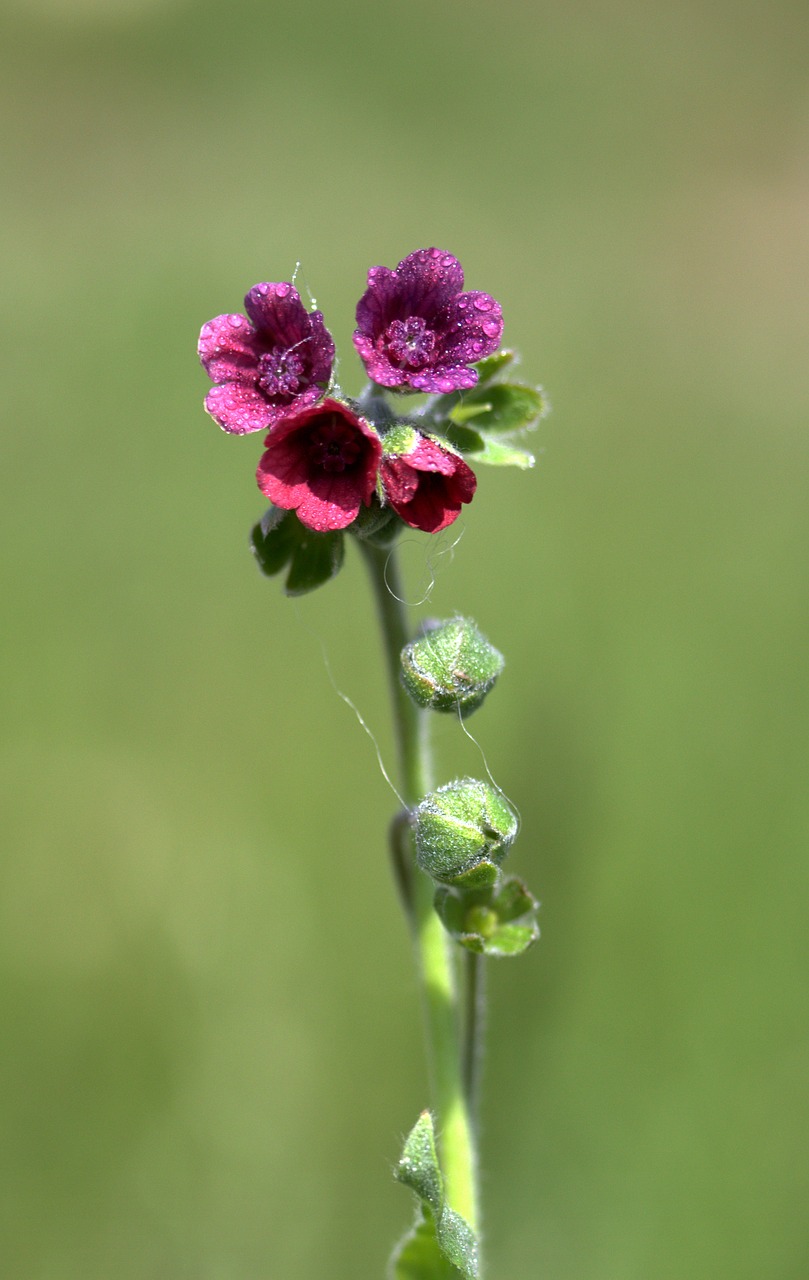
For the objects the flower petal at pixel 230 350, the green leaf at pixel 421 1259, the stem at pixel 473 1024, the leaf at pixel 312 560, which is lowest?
the green leaf at pixel 421 1259

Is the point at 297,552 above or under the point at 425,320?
under

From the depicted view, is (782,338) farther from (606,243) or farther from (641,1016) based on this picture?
(641,1016)

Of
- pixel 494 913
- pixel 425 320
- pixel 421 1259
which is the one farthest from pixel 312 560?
pixel 421 1259

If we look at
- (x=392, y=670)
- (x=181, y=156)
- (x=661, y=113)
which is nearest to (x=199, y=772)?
(x=392, y=670)

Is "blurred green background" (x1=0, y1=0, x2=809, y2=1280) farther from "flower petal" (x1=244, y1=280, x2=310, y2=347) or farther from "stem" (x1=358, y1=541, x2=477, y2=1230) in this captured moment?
"flower petal" (x1=244, y1=280, x2=310, y2=347)

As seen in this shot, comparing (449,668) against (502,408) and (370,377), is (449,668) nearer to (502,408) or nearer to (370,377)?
(370,377)

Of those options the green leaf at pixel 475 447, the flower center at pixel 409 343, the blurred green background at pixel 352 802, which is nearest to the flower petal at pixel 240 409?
the flower center at pixel 409 343

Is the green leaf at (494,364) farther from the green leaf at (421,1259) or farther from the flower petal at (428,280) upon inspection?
the green leaf at (421,1259)
